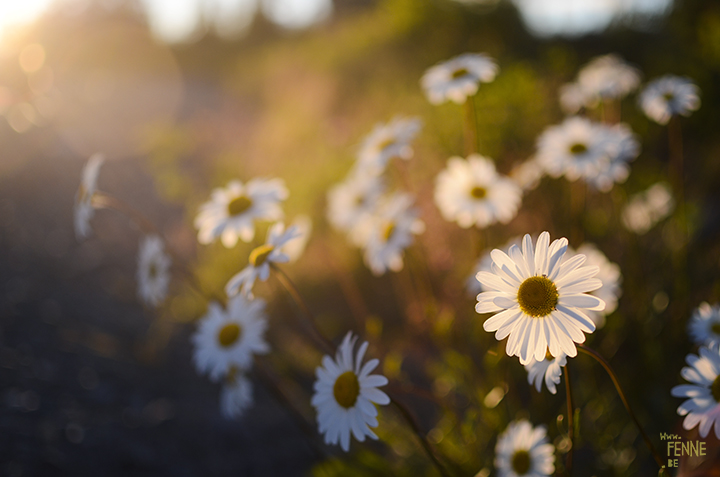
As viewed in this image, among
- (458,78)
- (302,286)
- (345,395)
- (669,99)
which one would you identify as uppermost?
(458,78)

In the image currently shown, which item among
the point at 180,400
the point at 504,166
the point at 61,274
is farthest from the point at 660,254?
the point at 61,274

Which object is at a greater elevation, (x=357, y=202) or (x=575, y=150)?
(x=357, y=202)

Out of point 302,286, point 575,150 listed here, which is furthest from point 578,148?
point 302,286

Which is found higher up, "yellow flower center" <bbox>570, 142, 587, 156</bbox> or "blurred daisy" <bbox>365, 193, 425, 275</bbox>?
"blurred daisy" <bbox>365, 193, 425, 275</bbox>

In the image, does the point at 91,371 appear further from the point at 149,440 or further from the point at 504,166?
the point at 504,166

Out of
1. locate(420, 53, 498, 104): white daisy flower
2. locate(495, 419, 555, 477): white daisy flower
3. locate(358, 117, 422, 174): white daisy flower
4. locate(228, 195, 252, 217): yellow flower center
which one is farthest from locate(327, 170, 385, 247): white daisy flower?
locate(495, 419, 555, 477): white daisy flower

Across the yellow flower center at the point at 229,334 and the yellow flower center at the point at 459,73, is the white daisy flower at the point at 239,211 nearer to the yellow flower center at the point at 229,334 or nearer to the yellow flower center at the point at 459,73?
the yellow flower center at the point at 229,334

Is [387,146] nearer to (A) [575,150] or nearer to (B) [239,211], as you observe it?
(B) [239,211]

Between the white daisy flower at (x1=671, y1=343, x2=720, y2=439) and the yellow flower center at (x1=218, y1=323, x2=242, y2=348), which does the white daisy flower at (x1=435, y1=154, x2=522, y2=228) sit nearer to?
the white daisy flower at (x1=671, y1=343, x2=720, y2=439)
